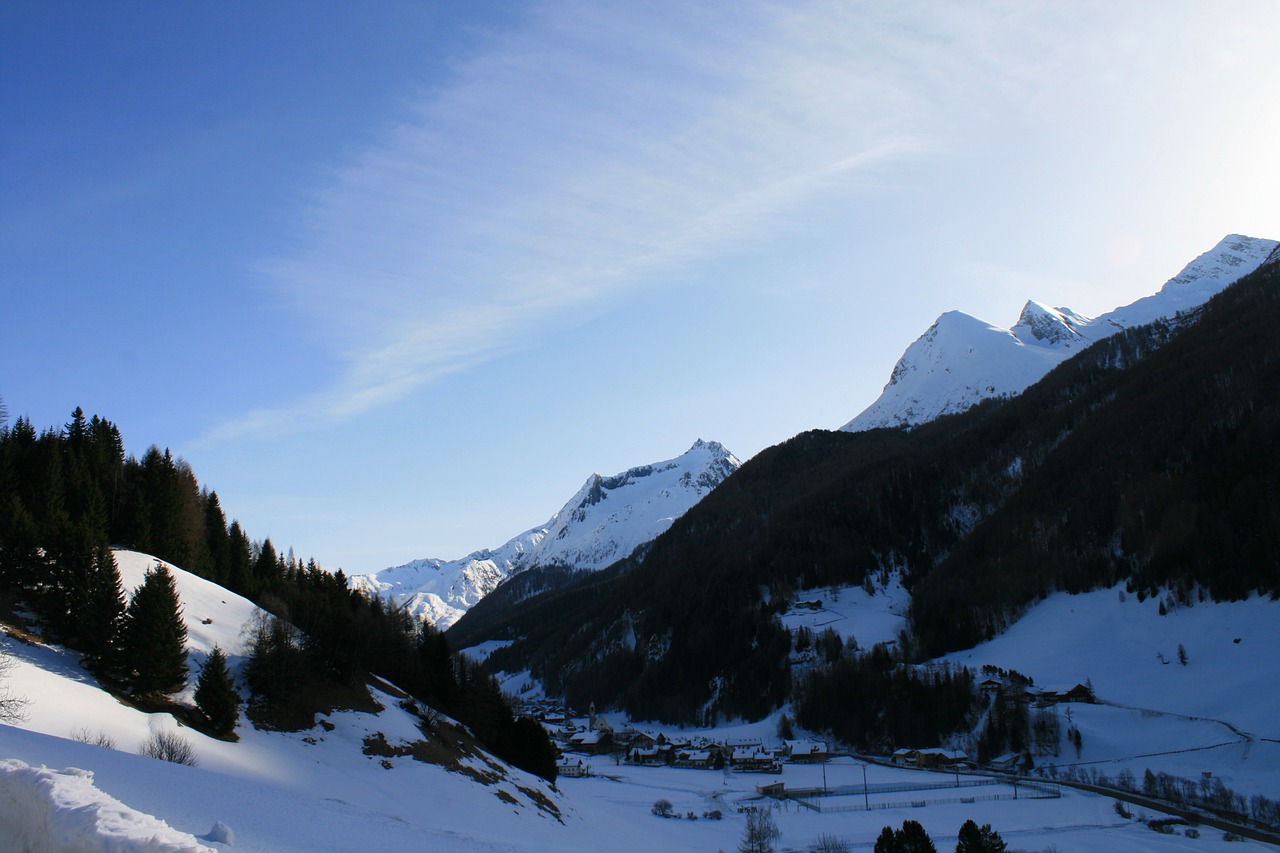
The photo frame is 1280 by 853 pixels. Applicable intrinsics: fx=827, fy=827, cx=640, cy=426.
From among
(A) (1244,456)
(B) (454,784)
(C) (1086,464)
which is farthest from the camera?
(C) (1086,464)

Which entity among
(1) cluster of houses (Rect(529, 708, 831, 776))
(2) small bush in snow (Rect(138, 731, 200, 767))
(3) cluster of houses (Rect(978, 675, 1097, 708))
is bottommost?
(1) cluster of houses (Rect(529, 708, 831, 776))

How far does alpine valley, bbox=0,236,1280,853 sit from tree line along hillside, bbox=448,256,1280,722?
2.02 feet

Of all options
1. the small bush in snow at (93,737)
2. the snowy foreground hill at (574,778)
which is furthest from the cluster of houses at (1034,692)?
the small bush in snow at (93,737)

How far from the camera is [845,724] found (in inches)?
4557

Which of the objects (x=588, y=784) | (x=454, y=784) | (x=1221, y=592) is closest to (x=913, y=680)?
(x=1221, y=592)

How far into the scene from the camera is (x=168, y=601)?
44.1 meters

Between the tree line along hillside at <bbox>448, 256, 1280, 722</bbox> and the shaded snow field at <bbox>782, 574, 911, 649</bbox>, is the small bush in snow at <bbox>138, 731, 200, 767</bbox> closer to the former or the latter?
the tree line along hillside at <bbox>448, 256, 1280, 722</bbox>

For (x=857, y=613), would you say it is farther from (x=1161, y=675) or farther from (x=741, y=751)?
(x=1161, y=675)

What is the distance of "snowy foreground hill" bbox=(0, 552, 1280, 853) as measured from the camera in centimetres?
1759

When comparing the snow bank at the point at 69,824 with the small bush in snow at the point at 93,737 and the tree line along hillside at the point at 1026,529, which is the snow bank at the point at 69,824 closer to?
Result: the small bush in snow at the point at 93,737

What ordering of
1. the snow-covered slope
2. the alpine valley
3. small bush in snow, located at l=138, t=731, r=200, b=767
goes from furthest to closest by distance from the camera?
the alpine valley < small bush in snow, located at l=138, t=731, r=200, b=767 < the snow-covered slope

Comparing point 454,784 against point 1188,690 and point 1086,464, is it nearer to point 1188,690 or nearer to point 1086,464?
point 1188,690

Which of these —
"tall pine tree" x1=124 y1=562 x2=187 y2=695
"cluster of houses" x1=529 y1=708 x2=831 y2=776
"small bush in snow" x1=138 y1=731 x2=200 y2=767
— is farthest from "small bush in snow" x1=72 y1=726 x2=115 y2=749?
"cluster of houses" x1=529 y1=708 x2=831 y2=776

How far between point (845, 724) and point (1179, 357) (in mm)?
108927
